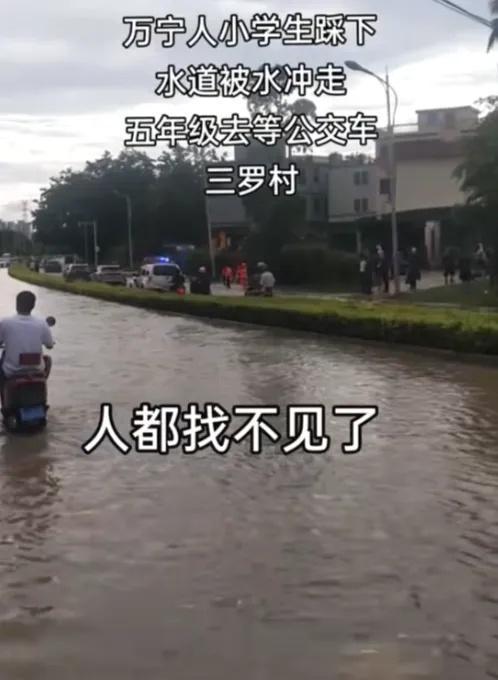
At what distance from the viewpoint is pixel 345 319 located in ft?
71.6

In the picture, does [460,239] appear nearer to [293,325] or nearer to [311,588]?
[293,325]

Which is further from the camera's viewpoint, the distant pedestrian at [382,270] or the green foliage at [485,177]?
the distant pedestrian at [382,270]

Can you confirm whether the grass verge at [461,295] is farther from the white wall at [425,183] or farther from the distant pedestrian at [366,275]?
the white wall at [425,183]

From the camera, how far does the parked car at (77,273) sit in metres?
62.5

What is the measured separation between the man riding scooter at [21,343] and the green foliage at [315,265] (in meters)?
35.7

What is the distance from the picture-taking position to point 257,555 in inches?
250

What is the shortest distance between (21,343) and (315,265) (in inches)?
1454

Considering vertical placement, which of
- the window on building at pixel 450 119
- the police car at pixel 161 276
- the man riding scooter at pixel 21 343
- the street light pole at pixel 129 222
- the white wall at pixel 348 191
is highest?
the window on building at pixel 450 119

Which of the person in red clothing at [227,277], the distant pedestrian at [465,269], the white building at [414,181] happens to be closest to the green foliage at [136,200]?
the person in red clothing at [227,277]

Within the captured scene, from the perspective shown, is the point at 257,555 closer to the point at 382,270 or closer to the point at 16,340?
the point at 16,340

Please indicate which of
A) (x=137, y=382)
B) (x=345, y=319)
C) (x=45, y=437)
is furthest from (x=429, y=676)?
(x=345, y=319)

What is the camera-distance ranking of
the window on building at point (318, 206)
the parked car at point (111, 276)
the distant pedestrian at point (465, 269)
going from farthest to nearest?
1. the window on building at point (318, 206)
2. the parked car at point (111, 276)
3. the distant pedestrian at point (465, 269)

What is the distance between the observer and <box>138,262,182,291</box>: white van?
4291 centimetres

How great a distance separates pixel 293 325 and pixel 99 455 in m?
14.7
